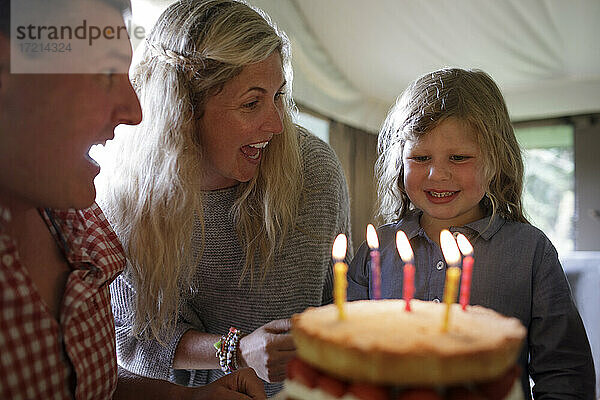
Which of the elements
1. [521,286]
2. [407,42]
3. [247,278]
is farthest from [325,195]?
[407,42]

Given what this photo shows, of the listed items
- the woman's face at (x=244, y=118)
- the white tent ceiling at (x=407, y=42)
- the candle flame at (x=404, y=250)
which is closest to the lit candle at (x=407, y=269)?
the candle flame at (x=404, y=250)

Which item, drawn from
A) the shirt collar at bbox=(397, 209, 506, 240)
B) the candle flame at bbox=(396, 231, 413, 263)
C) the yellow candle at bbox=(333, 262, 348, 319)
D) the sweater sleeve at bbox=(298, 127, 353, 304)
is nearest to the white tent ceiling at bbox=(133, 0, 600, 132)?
the sweater sleeve at bbox=(298, 127, 353, 304)

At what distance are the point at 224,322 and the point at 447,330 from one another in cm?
91

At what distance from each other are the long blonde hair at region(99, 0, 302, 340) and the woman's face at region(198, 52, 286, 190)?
2cm

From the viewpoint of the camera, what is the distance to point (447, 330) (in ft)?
1.60

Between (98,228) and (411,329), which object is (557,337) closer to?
(411,329)

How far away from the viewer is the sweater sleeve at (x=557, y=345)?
2.77 feet

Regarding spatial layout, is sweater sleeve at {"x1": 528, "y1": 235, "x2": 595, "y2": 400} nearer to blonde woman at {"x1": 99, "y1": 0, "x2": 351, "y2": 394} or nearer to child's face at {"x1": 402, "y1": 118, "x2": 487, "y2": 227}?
child's face at {"x1": 402, "y1": 118, "x2": 487, "y2": 227}

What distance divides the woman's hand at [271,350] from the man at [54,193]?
0.06 meters

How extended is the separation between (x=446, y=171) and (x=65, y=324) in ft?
2.45

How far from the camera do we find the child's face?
1.08 m

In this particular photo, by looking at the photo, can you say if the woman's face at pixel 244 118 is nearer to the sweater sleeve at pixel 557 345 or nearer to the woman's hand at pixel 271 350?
the woman's hand at pixel 271 350

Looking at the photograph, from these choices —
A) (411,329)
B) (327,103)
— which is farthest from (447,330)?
(327,103)

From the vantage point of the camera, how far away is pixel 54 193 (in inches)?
27.2
